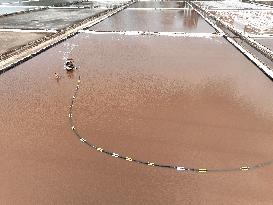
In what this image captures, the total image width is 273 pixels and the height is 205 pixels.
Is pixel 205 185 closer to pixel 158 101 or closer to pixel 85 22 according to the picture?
pixel 158 101

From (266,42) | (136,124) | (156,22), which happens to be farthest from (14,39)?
A: (266,42)

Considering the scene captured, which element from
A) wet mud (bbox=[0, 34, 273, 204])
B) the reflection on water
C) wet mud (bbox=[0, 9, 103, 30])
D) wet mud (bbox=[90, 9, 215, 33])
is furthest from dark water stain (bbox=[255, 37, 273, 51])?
wet mud (bbox=[0, 9, 103, 30])

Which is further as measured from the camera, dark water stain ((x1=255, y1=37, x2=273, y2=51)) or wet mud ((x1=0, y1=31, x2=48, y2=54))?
dark water stain ((x1=255, y1=37, x2=273, y2=51))

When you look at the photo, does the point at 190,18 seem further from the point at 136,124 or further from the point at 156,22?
A: the point at 136,124

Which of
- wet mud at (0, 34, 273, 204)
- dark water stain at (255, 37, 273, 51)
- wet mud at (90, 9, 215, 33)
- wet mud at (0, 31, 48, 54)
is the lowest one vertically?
wet mud at (0, 34, 273, 204)

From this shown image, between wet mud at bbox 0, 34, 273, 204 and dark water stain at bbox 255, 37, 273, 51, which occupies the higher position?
dark water stain at bbox 255, 37, 273, 51

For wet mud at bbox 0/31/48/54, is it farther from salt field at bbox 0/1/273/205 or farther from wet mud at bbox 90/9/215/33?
wet mud at bbox 90/9/215/33
